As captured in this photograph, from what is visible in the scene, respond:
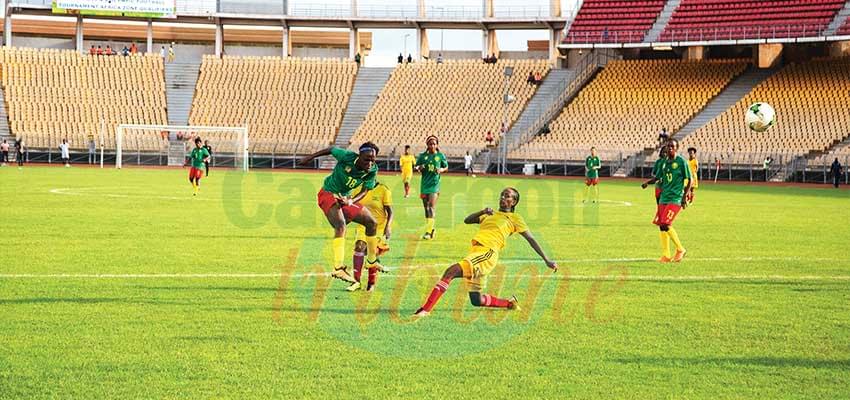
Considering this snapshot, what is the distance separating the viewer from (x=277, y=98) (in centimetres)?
7438

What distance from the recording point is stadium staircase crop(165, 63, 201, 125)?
238ft

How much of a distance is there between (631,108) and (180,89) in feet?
99.3

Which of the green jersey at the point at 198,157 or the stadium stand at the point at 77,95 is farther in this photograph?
the stadium stand at the point at 77,95

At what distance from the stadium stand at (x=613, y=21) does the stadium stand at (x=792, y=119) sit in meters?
9.17

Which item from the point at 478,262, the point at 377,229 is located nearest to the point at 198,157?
the point at 377,229

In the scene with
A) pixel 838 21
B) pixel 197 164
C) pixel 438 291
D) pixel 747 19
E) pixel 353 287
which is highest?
pixel 747 19

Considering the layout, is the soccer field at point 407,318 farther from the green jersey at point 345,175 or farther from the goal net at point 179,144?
the goal net at point 179,144

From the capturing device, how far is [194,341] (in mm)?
9711

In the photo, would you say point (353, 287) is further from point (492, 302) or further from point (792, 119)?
point (792, 119)

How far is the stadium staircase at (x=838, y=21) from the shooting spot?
6100cm

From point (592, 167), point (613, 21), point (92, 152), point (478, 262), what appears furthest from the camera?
point (613, 21)

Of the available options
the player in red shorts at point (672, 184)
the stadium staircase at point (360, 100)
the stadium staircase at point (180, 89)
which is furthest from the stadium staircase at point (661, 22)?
the player in red shorts at point (672, 184)

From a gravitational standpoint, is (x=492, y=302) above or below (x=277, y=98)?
below

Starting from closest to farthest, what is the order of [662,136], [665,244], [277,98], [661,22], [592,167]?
[665,244] → [592,167] → [662,136] → [661,22] → [277,98]
